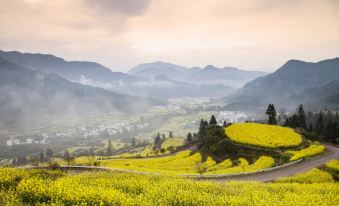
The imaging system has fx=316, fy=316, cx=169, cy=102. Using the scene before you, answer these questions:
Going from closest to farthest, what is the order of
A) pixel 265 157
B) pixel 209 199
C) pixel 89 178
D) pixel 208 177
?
pixel 209 199
pixel 89 178
pixel 208 177
pixel 265 157

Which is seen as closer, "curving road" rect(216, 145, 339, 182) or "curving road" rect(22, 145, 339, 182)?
"curving road" rect(22, 145, 339, 182)

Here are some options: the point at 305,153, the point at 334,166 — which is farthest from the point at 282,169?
the point at 305,153

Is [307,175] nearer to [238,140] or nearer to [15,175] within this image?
[238,140]

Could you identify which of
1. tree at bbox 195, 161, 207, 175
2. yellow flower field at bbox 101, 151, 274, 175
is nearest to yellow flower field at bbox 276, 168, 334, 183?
yellow flower field at bbox 101, 151, 274, 175

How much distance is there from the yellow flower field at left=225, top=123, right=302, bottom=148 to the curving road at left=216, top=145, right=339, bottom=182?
796 centimetres

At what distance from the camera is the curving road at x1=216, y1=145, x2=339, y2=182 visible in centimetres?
4188

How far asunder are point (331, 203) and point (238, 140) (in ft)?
150

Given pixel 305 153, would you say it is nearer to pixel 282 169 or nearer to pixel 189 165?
pixel 282 169

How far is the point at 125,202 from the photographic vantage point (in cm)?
1753

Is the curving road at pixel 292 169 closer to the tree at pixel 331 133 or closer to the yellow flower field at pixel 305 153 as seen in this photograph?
the yellow flower field at pixel 305 153

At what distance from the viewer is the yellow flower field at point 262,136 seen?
66000 mm

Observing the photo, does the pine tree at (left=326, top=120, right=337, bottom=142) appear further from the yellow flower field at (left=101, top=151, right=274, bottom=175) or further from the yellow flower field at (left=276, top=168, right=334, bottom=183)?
the yellow flower field at (left=276, top=168, right=334, bottom=183)

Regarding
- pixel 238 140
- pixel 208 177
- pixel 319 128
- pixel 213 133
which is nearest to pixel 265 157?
pixel 238 140

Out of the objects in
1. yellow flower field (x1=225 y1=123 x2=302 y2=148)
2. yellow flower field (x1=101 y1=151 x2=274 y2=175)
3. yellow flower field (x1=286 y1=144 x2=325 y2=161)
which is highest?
yellow flower field (x1=225 y1=123 x2=302 y2=148)
